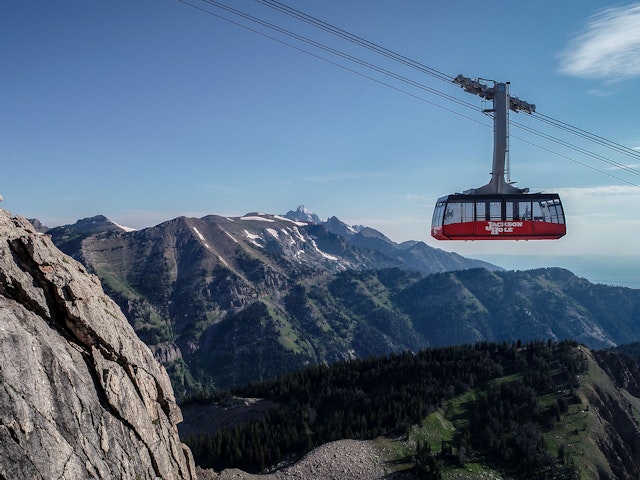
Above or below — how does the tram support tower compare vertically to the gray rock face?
above

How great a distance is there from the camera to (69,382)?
32.4 m

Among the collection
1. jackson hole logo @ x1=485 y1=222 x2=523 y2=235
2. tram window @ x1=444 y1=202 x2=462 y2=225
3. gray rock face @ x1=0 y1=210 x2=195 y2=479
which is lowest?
gray rock face @ x1=0 y1=210 x2=195 y2=479

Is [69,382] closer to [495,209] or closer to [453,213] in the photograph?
[453,213]

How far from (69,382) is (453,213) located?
37.1m

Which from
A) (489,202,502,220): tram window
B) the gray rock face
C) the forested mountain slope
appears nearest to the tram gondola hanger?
(489,202,502,220): tram window

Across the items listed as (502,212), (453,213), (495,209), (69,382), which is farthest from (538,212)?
(69,382)

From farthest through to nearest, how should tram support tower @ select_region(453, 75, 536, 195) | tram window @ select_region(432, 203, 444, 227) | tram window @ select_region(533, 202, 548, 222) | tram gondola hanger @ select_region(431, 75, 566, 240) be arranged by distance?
tram window @ select_region(432, 203, 444, 227) → tram window @ select_region(533, 202, 548, 222) → tram gondola hanger @ select_region(431, 75, 566, 240) → tram support tower @ select_region(453, 75, 536, 195)

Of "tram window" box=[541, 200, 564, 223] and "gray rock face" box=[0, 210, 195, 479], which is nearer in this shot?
"gray rock face" box=[0, 210, 195, 479]

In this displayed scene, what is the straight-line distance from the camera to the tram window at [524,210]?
4872 cm

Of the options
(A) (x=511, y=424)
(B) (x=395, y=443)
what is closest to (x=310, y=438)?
(B) (x=395, y=443)

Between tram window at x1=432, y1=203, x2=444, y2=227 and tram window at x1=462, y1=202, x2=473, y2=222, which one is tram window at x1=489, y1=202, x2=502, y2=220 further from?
tram window at x1=432, y1=203, x2=444, y2=227

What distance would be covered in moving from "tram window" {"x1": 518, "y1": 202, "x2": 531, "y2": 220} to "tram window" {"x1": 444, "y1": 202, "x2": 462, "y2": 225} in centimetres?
605

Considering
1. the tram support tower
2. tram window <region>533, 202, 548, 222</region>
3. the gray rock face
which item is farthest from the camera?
tram window <region>533, 202, 548, 222</region>

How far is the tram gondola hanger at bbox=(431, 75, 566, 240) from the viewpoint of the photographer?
159 ft
